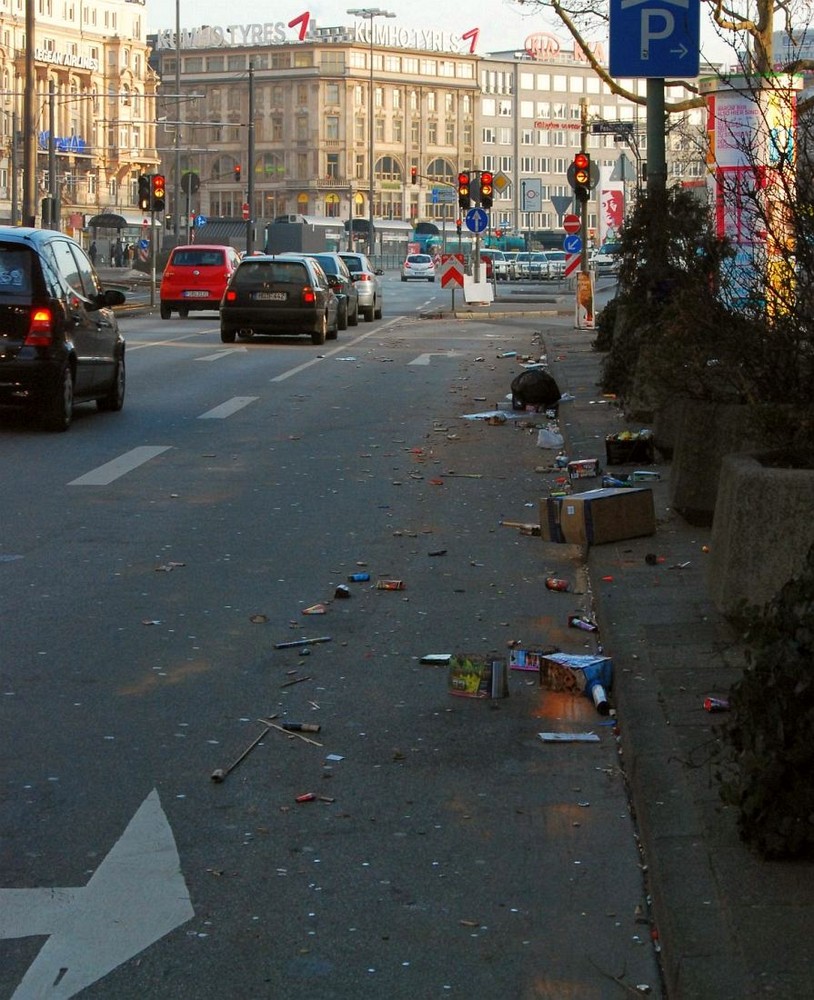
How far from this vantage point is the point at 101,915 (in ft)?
14.2

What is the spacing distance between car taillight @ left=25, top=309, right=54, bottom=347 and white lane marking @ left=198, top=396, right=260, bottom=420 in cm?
227

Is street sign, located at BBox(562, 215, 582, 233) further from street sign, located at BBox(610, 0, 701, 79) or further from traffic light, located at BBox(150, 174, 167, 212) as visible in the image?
street sign, located at BBox(610, 0, 701, 79)

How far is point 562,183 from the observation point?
18275 cm

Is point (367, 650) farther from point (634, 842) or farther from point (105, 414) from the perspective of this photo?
point (105, 414)

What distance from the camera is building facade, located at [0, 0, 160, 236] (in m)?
132

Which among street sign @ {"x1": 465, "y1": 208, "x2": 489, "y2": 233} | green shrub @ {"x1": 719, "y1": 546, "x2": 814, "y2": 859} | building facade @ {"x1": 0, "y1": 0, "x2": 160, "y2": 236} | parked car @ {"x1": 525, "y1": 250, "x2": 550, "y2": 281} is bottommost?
green shrub @ {"x1": 719, "y1": 546, "x2": 814, "y2": 859}

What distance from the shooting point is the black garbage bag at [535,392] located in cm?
1919

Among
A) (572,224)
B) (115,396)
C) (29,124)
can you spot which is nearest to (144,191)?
(29,124)

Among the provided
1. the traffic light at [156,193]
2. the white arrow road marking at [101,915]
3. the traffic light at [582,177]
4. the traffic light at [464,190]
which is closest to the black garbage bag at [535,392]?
the white arrow road marking at [101,915]

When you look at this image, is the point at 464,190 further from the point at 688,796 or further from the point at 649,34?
the point at 688,796

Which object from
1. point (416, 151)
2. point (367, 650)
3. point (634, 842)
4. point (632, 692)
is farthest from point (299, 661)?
point (416, 151)

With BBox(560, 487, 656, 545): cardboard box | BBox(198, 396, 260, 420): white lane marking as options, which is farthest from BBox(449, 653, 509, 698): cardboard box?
BBox(198, 396, 260, 420): white lane marking

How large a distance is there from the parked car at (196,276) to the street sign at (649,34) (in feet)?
94.2

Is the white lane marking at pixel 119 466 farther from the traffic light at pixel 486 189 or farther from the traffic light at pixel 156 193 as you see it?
the traffic light at pixel 156 193
